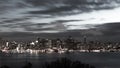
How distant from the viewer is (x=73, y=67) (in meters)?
54.6

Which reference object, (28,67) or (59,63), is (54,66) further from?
(28,67)

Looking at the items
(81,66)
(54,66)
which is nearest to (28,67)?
(54,66)

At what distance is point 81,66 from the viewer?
56.1 m

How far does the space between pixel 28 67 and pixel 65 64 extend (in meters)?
6.35

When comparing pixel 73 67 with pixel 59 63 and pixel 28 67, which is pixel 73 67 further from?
pixel 28 67

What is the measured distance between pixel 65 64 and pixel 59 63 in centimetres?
116

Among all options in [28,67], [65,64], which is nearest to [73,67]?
[65,64]

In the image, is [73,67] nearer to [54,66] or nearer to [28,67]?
[54,66]

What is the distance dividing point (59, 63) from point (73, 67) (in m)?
2.60

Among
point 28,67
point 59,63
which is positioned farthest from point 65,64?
point 28,67

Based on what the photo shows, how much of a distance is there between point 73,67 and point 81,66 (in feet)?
6.80

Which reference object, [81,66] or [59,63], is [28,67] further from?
[81,66]

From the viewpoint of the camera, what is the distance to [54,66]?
55094 millimetres

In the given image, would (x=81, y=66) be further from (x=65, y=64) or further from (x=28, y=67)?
(x=28, y=67)
